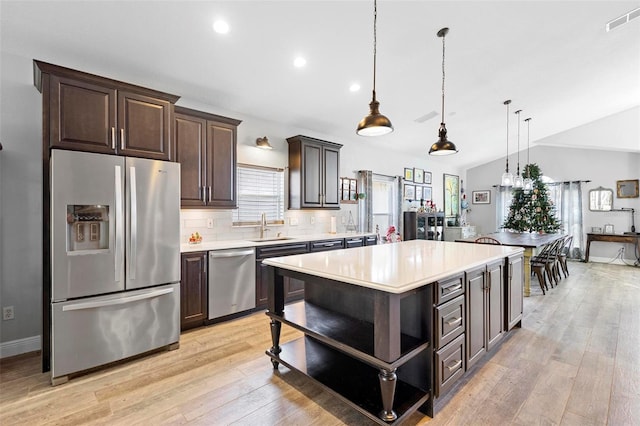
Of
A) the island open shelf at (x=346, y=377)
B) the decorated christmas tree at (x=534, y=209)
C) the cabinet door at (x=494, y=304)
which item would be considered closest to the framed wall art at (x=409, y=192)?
the decorated christmas tree at (x=534, y=209)

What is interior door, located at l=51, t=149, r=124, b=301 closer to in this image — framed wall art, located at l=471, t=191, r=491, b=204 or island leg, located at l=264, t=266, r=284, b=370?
island leg, located at l=264, t=266, r=284, b=370

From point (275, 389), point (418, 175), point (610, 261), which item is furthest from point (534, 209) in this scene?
point (275, 389)

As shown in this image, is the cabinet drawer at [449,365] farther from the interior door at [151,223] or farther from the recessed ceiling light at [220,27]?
the recessed ceiling light at [220,27]

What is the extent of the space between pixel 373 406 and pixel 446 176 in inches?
309

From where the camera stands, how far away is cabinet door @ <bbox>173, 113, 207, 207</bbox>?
3.41 m

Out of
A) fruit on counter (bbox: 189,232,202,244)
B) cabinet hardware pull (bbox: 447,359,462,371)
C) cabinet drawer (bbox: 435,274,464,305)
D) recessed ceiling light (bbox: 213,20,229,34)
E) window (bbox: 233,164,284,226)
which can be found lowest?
cabinet hardware pull (bbox: 447,359,462,371)

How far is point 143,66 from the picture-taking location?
9.87 ft

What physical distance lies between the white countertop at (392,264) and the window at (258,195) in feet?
6.45

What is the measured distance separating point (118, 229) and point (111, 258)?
236 millimetres

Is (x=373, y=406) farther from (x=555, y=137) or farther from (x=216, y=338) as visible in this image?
(x=555, y=137)

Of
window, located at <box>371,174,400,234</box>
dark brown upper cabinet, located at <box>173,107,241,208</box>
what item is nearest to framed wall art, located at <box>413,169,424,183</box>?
window, located at <box>371,174,400,234</box>

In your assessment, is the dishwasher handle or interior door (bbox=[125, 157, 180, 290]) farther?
the dishwasher handle

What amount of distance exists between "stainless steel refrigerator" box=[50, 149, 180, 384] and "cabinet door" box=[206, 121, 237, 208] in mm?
830

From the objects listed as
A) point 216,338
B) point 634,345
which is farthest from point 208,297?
point 634,345
